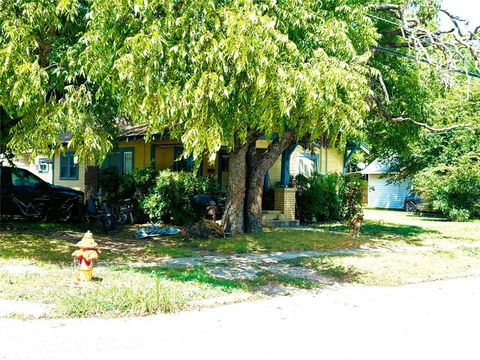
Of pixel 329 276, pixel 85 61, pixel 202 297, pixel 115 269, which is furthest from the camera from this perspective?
pixel 329 276

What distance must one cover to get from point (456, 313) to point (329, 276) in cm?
328

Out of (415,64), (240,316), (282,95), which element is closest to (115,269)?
(240,316)

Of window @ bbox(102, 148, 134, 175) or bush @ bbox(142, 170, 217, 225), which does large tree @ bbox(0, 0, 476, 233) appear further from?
window @ bbox(102, 148, 134, 175)

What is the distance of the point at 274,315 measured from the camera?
25.1 ft

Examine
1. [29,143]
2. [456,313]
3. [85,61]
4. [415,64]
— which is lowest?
[456,313]

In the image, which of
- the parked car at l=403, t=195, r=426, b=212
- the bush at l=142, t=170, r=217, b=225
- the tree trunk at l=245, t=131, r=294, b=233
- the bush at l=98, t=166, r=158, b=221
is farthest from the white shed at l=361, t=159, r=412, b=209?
the tree trunk at l=245, t=131, r=294, b=233

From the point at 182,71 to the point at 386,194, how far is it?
37220 millimetres

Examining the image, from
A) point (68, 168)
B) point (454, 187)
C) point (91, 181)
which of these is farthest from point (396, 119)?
point (68, 168)

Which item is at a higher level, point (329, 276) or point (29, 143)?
point (29, 143)

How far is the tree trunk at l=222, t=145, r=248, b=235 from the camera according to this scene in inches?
628

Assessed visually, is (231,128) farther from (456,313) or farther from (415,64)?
(415,64)

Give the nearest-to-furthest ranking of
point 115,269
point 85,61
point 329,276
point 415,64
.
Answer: point 85,61 → point 115,269 → point 329,276 → point 415,64

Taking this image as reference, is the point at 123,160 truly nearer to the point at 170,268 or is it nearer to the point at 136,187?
the point at 136,187

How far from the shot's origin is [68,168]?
2706 cm
